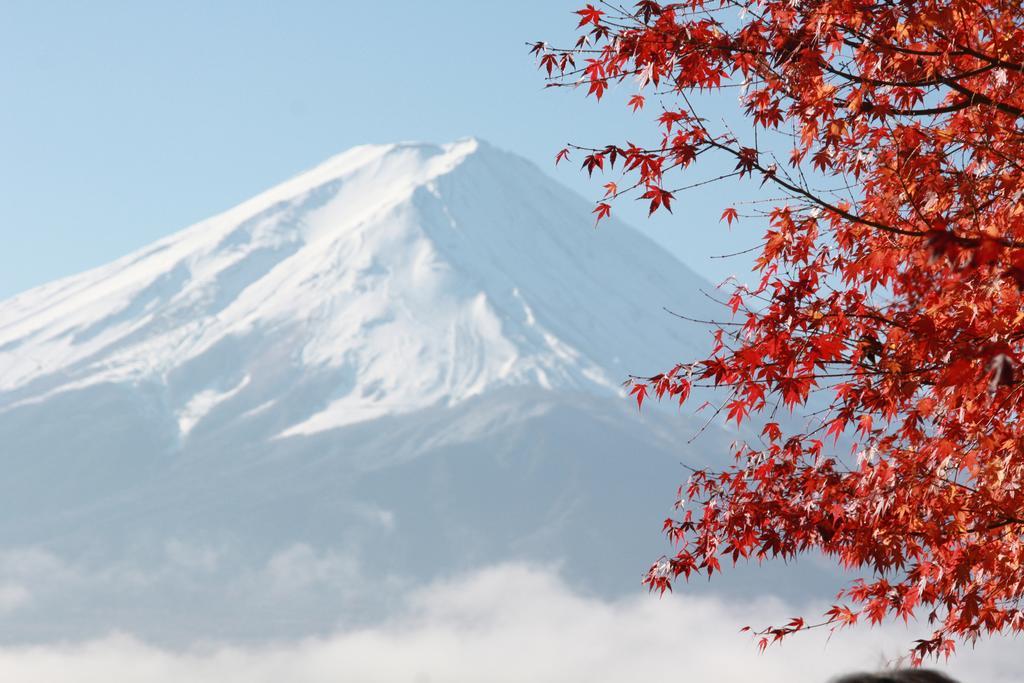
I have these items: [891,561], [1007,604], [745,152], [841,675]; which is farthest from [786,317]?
[841,675]

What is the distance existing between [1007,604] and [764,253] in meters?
3.36

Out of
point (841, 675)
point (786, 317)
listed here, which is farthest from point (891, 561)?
point (841, 675)

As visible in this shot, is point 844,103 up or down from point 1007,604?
up

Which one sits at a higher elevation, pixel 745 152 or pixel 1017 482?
pixel 745 152

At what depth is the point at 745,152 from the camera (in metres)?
7.59

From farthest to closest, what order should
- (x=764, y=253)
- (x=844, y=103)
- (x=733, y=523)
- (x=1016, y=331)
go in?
(x=733, y=523) < (x=764, y=253) < (x=844, y=103) < (x=1016, y=331)

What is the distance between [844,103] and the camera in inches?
309

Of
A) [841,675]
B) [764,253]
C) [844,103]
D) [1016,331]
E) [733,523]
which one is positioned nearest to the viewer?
[841,675]

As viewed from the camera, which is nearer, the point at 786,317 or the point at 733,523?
the point at 786,317

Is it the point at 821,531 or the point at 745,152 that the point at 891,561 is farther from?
the point at 745,152

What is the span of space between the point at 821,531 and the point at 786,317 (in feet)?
7.48

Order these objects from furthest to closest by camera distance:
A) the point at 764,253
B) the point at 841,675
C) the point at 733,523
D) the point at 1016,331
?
the point at 733,523 < the point at 764,253 < the point at 1016,331 < the point at 841,675

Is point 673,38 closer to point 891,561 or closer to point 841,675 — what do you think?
point 891,561

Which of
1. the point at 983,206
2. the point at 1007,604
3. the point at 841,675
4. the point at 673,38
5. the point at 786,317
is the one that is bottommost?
the point at 841,675
